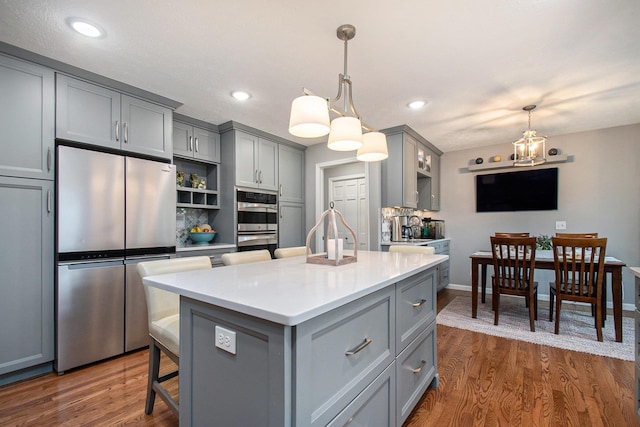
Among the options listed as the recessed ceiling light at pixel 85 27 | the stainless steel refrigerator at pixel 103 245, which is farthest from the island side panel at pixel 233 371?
the recessed ceiling light at pixel 85 27

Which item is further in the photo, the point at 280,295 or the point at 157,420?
the point at 157,420

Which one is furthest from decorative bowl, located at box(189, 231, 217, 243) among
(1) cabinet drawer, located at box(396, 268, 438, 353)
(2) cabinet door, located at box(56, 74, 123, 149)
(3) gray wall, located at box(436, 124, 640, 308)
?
(3) gray wall, located at box(436, 124, 640, 308)

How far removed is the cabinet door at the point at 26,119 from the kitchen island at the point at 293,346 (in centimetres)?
182

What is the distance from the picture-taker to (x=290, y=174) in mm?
4707

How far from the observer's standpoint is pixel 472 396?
78.9 inches

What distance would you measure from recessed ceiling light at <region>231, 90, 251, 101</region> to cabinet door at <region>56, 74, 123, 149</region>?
104 cm

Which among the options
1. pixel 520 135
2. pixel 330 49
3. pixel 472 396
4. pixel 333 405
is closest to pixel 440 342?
pixel 472 396

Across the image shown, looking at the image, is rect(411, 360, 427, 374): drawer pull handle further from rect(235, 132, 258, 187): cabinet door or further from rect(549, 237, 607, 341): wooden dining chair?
rect(235, 132, 258, 187): cabinet door

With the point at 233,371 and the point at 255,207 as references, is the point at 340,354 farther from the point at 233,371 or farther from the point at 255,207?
the point at 255,207

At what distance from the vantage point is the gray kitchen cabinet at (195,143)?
354cm

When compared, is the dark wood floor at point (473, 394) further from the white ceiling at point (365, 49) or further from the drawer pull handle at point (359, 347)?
the white ceiling at point (365, 49)

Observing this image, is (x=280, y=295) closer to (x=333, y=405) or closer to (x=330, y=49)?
(x=333, y=405)

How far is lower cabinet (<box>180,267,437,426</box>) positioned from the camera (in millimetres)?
913

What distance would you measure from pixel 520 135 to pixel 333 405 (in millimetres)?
4856
